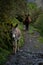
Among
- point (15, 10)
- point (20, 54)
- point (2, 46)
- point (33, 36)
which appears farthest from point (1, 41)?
point (33, 36)

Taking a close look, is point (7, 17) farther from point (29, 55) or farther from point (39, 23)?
point (39, 23)

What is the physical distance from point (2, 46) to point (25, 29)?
662 cm

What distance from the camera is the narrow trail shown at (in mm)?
10525

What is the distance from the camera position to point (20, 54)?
11.7m

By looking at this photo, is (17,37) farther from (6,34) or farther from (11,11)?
(11,11)

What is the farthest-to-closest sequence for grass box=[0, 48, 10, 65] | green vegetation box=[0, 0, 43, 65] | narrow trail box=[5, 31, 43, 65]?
narrow trail box=[5, 31, 43, 65] → grass box=[0, 48, 10, 65] → green vegetation box=[0, 0, 43, 65]

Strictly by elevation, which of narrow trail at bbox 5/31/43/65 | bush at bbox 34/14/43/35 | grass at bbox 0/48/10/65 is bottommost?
bush at bbox 34/14/43/35

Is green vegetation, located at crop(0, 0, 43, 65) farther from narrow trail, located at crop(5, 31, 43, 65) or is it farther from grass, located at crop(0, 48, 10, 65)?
narrow trail, located at crop(5, 31, 43, 65)

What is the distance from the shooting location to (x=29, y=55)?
11766 mm

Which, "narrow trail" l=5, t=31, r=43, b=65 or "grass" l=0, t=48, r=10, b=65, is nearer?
"grass" l=0, t=48, r=10, b=65

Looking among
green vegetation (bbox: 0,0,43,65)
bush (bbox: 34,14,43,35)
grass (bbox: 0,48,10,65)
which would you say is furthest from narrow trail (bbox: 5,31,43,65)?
bush (bbox: 34,14,43,35)

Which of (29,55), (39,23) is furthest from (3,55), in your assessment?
(39,23)

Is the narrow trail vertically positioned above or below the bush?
above

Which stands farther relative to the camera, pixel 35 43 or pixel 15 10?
pixel 35 43
